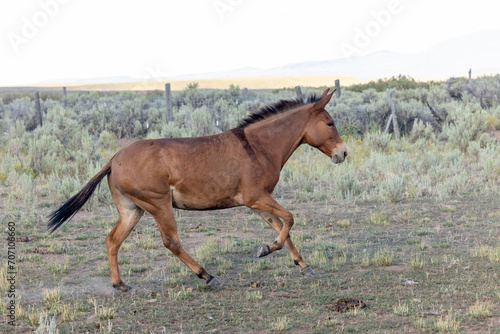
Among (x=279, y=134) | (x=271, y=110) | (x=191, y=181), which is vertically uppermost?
(x=271, y=110)

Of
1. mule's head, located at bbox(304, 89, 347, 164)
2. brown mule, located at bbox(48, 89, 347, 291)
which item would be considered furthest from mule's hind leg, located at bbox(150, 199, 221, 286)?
mule's head, located at bbox(304, 89, 347, 164)

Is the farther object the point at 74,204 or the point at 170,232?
the point at 74,204

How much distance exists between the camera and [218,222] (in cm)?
994

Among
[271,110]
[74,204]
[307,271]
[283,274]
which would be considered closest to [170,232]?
[74,204]

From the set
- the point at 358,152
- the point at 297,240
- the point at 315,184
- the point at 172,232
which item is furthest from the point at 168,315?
the point at 358,152

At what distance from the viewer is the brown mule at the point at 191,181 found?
6.09m

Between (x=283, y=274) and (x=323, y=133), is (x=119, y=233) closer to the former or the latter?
(x=283, y=274)

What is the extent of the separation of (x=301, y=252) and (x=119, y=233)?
2.62 m

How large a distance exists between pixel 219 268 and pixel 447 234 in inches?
143

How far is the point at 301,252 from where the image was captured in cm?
782

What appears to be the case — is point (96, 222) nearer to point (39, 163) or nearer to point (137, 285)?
point (137, 285)

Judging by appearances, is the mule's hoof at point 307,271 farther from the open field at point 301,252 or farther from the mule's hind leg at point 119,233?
the mule's hind leg at point 119,233

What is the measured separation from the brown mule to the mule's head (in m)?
0.22

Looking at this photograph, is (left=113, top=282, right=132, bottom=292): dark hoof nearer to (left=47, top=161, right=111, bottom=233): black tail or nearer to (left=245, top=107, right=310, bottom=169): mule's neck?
(left=47, top=161, right=111, bottom=233): black tail
